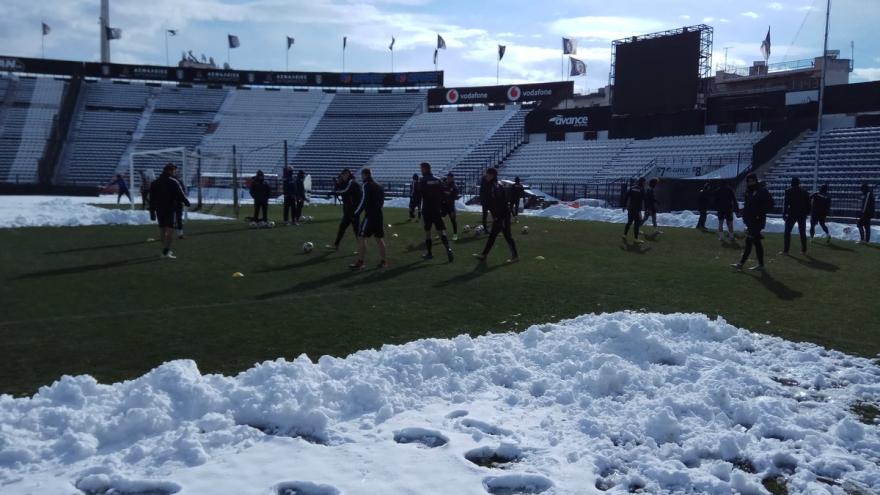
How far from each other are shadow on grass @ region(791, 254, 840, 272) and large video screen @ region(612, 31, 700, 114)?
2472 centimetres

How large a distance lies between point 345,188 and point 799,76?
171 ft

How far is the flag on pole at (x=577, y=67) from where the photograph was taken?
187ft

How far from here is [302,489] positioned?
3.96m

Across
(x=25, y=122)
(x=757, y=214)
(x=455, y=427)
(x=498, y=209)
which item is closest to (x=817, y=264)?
(x=757, y=214)

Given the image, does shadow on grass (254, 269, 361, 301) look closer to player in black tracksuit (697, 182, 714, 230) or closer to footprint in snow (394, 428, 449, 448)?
footprint in snow (394, 428, 449, 448)

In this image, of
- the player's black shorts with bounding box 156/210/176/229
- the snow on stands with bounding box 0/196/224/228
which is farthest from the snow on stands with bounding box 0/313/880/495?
the snow on stands with bounding box 0/196/224/228

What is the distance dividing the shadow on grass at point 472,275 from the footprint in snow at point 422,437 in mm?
5553

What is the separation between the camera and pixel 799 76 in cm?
5394

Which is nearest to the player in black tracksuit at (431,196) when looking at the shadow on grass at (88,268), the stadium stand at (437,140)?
the shadow on grass at (88,268)

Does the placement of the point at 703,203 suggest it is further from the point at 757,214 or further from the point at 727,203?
the point at 757,214

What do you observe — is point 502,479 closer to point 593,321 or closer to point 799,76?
point 593,321

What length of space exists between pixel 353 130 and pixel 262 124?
26.6ft

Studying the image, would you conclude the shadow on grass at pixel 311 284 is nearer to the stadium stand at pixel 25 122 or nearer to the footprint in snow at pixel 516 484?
the footprint in snow at pixel 516 484

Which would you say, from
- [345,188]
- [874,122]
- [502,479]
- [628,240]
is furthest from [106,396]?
[874,122]
